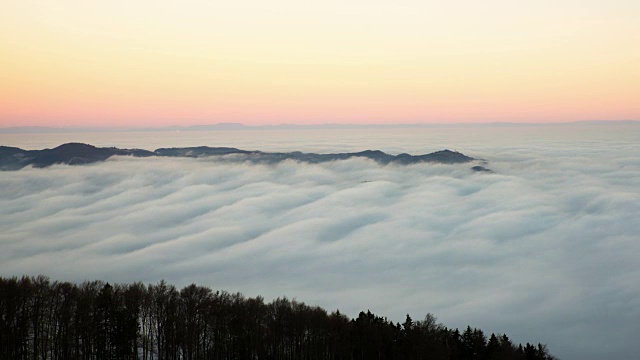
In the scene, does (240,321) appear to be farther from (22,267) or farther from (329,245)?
(329,245)

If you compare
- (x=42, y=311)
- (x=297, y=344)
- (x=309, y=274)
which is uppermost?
(x=42, y=311)

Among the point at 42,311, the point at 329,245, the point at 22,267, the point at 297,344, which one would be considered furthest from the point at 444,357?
the point at 329,245

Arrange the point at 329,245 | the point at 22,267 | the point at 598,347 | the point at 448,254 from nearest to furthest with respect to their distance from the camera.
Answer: the point at 598,347
the point at 22,267
the point at 448,254
the point at 329,245

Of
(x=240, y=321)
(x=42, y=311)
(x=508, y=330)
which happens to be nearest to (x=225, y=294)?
(x=240, y=321)

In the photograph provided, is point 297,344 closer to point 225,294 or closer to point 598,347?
point 225,294

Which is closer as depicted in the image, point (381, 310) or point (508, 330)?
point (508, 330)

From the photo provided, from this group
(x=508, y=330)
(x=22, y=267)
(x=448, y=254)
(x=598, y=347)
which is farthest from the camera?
(x=448, y=254)

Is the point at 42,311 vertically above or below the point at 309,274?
above
